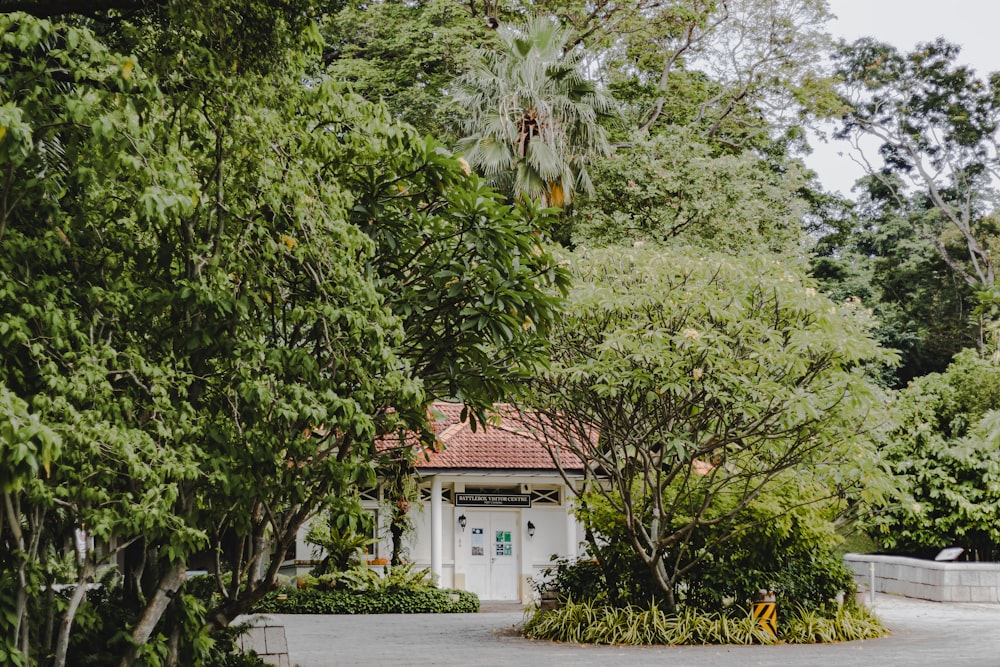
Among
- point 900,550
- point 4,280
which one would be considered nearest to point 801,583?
point 900,550

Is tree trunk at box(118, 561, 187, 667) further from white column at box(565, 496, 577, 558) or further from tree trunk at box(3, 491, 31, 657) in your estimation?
white column at box(565, 496, 577, 558)

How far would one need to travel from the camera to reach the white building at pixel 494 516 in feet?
80.2

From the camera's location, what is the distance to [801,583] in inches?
632

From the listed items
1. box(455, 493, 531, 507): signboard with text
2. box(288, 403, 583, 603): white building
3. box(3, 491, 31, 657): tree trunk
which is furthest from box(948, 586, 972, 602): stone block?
box(3, 491, 31, 657): tree trunk

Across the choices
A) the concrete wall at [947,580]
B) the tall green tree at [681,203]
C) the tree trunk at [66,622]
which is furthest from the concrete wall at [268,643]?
the concrete wall at [947,580]

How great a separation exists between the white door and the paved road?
6413 millimetres

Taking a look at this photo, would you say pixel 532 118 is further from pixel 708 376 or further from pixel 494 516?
pixel 708 376

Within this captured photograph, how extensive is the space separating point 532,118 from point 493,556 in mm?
10514

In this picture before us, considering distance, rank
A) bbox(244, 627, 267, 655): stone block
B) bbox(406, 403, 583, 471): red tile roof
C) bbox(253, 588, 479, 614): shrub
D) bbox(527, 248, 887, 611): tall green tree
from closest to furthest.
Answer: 1. bbox(244, 627, 267, 655): stone block
2. bbox(527, 248, 887, 611): tall green tree
3. bbox(253, 588, 479, 614): shrub
4. bbox(406, 403, 583, 471): red tile roof

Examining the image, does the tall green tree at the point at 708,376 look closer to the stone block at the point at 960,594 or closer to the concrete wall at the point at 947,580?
the concrete wall at the point at 947,580

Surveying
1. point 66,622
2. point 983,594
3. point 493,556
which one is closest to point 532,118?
point 493,556

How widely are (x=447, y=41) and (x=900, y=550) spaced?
1627cm

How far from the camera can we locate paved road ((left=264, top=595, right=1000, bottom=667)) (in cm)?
1288

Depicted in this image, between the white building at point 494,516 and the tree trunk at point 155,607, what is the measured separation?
53.1 feet
